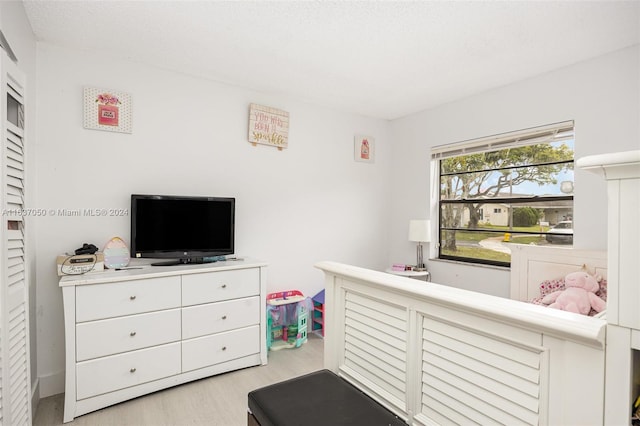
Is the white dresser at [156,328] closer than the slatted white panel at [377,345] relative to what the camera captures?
No

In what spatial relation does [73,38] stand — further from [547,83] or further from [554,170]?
[554,170]

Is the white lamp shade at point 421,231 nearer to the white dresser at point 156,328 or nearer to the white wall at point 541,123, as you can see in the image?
the white wall at point 541,123

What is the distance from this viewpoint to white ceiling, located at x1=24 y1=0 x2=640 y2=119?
78.2 inches

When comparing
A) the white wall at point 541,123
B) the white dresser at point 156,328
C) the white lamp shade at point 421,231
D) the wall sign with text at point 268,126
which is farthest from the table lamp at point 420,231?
the white dresser at point 156,328

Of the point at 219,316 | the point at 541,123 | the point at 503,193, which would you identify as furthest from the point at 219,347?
the point at 541,123

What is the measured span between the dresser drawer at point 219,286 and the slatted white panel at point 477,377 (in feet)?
5.80

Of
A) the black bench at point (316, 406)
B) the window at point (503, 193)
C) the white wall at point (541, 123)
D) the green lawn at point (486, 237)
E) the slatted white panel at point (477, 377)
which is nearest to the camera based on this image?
the slatted white panel at point (477, 377)

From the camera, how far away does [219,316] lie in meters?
2.65

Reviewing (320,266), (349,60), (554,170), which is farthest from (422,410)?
(554,170)

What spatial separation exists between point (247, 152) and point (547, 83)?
270 centimetres

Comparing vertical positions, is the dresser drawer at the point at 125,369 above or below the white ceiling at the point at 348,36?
below

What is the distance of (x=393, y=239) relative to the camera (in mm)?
4285

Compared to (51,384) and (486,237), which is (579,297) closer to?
(486,237)

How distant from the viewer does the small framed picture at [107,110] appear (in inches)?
99.7
